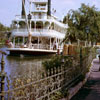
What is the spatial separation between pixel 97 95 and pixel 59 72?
169 centimetres

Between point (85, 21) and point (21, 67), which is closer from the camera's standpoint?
point (21, 67)

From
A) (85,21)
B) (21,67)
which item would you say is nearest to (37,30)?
(85,21)

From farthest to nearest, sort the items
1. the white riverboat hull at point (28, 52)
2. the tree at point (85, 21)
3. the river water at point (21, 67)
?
the tree at point (85, 21) → the white riverboat hull at point (28, 52) → the river water at point (21, 67)

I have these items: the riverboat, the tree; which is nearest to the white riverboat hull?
the riverboat

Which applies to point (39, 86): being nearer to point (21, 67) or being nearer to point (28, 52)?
point (21, 67)

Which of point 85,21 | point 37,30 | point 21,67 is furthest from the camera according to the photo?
point 85,21

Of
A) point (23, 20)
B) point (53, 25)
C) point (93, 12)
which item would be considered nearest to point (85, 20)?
point (93, 12)

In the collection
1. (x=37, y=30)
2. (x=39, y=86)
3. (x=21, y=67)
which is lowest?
(x=21, y=67)

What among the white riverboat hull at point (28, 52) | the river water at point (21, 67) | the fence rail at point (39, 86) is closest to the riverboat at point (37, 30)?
the white riverboat hull at point (28, 52)

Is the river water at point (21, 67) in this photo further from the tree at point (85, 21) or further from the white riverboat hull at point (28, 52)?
the tree at point (85, 21)

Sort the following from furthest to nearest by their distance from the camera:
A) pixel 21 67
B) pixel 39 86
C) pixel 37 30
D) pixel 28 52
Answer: pixel 37 30, pixel 28 52, pixel 21 67, pixel 39 86

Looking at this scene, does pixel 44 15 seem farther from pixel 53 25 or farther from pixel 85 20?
Answer: pixel 85 20

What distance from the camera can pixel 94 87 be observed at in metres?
9.26

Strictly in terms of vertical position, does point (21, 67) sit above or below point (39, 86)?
below
